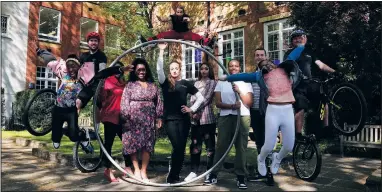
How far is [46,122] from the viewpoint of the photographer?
4.74 meters

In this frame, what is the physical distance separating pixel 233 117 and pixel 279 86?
85 cm

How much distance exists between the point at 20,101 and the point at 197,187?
178 inches

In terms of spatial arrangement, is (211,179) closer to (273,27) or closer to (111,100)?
(111,100)

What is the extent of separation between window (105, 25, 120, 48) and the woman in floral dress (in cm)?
160

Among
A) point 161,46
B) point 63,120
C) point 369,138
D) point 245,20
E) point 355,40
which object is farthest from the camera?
point 245,20

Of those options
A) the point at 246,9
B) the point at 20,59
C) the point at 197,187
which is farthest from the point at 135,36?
the point at 246,9

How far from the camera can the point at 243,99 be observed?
434 centimetres

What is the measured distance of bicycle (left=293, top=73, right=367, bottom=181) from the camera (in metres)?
4.13

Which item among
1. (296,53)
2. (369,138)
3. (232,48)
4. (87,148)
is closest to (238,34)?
(232,48)

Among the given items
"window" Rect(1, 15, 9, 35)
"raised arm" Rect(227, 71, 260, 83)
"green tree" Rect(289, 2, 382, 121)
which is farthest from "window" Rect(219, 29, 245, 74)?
"window" Rect(1, 15, 9, 35)

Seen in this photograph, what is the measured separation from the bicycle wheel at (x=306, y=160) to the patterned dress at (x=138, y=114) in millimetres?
2305

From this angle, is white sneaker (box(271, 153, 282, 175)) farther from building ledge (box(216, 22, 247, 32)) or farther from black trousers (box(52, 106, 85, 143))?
building ledge (box(216, 22, 247, 32))

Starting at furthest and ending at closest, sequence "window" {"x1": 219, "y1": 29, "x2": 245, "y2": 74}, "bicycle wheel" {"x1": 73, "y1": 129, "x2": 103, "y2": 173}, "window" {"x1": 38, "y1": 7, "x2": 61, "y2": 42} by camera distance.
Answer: "window" {"x1": 38, "y1": 7, "x2": 61, "y2": 42} → "window" {"x1": 219, "y1": 29, "x2": 245, "y2": 74} → "bicycle wheel" {"x1": 73, "y1": 129, "x2": 103, "y2": 173}

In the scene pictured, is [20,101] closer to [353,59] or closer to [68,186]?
[68,186]
